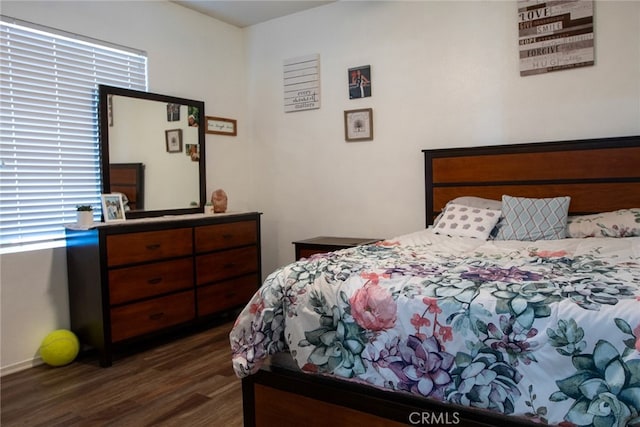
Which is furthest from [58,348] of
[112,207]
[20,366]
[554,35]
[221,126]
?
[554,35]

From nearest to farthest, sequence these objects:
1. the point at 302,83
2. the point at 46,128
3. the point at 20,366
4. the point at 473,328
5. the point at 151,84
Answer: the point at 473,328, the point at 20,366, the point at 46,128, the point at 151,84, the point at 302,83

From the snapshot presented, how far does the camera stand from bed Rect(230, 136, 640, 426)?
1.18 m

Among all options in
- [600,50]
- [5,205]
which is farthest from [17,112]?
[600,50]

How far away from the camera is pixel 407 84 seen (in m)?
3.55

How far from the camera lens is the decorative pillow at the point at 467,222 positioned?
271 centimetres

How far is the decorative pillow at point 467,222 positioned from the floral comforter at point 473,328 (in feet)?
2.34

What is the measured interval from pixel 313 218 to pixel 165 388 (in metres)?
2.06

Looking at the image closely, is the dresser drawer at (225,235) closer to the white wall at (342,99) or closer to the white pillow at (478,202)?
the white wall at (342,99)

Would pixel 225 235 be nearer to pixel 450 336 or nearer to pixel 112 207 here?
pixel 112 207

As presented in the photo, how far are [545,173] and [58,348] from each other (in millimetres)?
3317

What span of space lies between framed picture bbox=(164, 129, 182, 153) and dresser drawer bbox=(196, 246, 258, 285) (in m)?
0.93

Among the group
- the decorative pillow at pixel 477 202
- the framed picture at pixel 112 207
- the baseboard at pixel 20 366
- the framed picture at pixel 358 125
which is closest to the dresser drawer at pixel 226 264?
the framed picture at pixel 112 207

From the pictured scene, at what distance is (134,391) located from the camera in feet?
8.00

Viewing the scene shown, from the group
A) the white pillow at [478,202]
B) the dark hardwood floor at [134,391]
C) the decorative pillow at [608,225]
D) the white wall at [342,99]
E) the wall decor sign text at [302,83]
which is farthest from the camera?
the wall decor sign text at [302,83]
